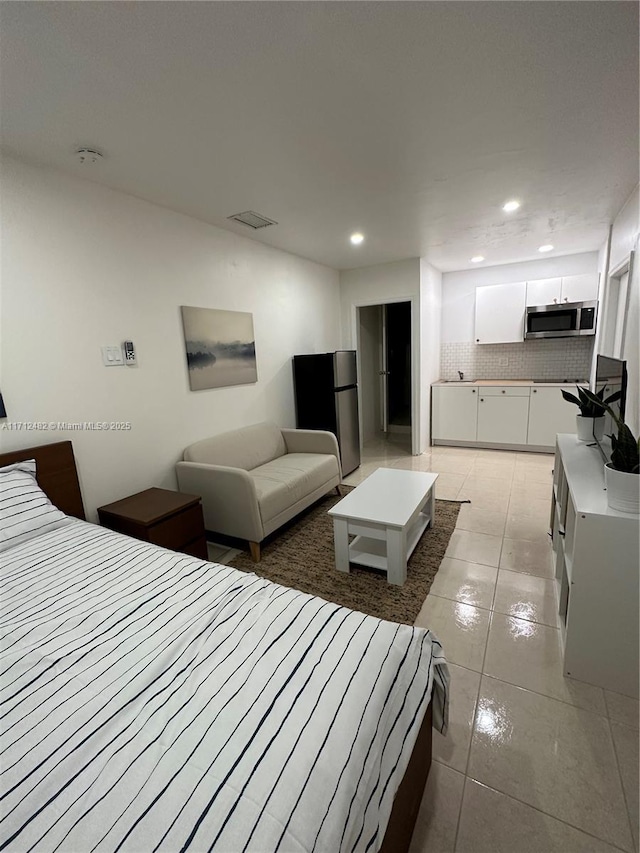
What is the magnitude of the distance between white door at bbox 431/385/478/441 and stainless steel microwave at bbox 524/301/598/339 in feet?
3.43

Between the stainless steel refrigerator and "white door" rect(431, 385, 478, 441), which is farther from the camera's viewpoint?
"white door" rect(431, 385, 478, 441)

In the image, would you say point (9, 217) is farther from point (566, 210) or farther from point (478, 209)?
point (566, 210)

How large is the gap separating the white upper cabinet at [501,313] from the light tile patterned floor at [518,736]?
3.35m

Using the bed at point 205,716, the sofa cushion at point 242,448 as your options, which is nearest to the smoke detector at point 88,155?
the sofa cushion at point 242,448

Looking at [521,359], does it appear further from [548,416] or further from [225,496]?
[225,496]

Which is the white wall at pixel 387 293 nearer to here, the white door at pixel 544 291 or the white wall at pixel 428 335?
the white wall at pixel 428 335

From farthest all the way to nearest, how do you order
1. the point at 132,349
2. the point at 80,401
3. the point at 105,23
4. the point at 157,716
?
the point at 132,349
the point at 80,401
the point at 105,23
the point at 157,716

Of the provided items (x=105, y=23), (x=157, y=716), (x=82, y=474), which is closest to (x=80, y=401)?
(x=82, y=474)

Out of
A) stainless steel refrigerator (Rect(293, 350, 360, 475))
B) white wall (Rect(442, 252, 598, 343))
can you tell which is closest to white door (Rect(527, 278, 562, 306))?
white wall (Rect(442, 252, 598, 343))

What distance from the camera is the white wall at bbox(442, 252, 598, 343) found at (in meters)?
4.74

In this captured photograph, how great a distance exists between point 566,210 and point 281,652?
381 cm

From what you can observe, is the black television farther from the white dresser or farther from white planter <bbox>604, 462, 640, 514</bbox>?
the white dresser

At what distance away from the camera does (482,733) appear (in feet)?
4.86

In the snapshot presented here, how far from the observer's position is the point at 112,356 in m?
2.47
